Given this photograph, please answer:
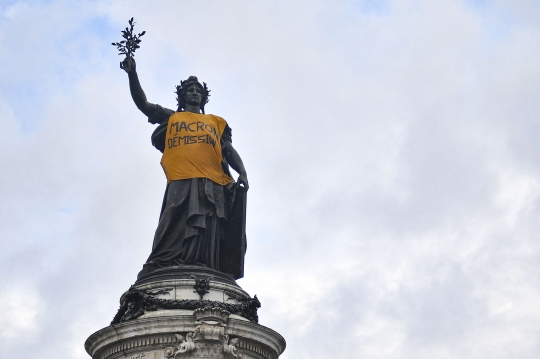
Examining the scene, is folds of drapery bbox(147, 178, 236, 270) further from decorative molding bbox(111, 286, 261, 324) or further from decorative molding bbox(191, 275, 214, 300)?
decorative molding bbox(111, 286, 261, 324)

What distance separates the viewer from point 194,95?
2395cm

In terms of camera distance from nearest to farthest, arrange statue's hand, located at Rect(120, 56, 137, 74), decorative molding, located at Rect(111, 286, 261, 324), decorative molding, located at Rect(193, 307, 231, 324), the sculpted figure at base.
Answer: decorative molding, located at Rect(193, 307, 231, 324) < decorative molding, located at Rect(111, 286, 261, 324) < the sculpted figure at base < statue's hand, located at Rect(120, 56, 137, 74)

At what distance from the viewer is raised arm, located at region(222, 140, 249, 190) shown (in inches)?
914

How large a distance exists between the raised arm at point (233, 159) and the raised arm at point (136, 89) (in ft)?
6.69

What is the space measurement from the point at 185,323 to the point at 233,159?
5489 millimetres

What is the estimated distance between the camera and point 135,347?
19438mm

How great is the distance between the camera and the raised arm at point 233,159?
23203 millimetres

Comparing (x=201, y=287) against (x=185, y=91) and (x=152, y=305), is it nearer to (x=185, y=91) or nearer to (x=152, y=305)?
(x=152, y=305)

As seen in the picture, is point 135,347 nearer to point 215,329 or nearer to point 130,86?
point 215,329

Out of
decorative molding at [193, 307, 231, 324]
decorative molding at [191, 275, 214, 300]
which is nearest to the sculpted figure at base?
decorative molding at [191, 275, 214, 300]

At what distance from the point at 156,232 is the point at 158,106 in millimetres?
3450

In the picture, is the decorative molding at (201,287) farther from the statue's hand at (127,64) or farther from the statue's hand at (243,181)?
the statue's hand at (127,64)

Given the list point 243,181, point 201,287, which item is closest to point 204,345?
point 201,287

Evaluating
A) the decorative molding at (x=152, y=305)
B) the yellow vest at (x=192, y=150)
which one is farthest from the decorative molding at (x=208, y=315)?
Result: the yellow vest at (x=192, y=150)
